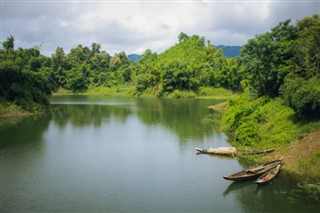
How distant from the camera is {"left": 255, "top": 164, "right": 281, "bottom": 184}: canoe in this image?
70.6 ft

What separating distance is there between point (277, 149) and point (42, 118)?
35.5 metres

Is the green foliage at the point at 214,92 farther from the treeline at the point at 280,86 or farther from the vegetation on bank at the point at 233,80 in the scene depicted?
the treeline at the point at 280,86

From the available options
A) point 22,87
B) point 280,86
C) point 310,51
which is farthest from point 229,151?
point 22,87

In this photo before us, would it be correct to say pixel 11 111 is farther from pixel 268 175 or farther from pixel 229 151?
pixel 268 175

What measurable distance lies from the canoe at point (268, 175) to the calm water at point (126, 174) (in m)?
0.38

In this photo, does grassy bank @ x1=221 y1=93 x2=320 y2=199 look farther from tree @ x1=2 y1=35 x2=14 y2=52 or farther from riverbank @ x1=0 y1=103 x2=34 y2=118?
tree @ x1=2 y1=35 x2=14 y2=52

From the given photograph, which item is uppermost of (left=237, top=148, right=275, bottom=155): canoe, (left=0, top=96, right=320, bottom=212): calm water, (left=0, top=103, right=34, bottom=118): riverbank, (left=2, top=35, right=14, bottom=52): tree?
(left=2, top=35, right=14, bottom=52): tree

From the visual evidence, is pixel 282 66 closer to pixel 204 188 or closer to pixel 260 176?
pixel 260 176

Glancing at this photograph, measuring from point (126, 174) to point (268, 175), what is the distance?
9.35 meters

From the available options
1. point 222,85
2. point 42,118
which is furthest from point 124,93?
point 42,118

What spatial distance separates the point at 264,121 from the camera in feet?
112

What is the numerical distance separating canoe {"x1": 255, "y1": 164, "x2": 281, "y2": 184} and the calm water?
0.38 m

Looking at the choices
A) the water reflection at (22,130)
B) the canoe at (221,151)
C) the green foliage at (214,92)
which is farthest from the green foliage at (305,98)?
the green foliage at (214,92)

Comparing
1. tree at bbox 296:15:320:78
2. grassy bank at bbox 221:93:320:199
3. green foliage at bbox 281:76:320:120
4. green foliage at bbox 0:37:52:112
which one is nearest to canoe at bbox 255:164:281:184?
grassy bank at bbox 221:93:320:199
